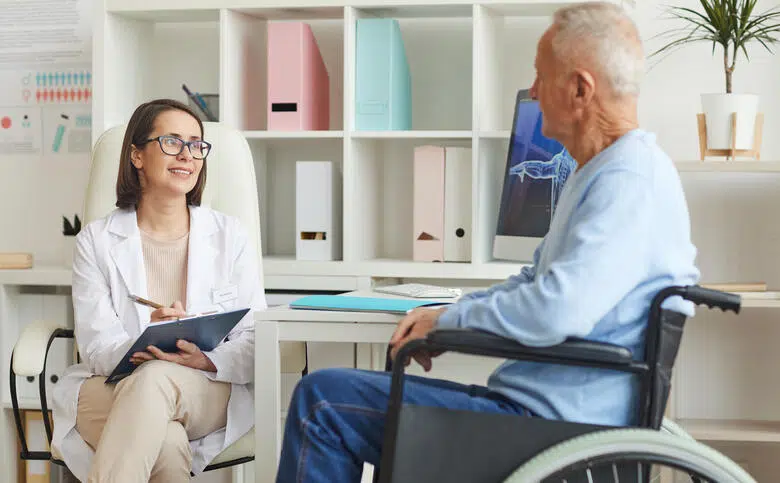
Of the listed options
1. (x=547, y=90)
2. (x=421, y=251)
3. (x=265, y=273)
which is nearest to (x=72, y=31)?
(x=265, y=273)

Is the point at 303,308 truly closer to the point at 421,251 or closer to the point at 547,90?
the point at 547,90

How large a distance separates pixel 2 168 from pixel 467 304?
2.31 m

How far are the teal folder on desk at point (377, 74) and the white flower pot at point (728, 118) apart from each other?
836mm

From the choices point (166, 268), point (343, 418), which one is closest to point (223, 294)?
point (166, 268)

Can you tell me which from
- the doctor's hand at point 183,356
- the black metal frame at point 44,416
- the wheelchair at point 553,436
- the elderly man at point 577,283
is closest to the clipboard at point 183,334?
the doctor's hand at point 183,356

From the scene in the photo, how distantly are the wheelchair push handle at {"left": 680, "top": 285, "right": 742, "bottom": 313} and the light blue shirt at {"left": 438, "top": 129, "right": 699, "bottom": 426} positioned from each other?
53 mm

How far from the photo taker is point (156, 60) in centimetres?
323

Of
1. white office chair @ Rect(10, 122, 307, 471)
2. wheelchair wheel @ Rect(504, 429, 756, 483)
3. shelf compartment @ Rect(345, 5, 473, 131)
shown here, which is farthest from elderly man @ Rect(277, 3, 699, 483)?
shelf compartment @ Rect(345, 5, 473, 131)

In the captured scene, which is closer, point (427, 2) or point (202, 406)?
point (202, 406)

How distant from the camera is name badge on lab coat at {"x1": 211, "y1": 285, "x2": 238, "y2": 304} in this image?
2219 millimetres

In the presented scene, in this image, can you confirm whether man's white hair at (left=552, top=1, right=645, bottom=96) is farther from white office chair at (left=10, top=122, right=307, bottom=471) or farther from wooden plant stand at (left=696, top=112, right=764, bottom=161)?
wooden plant stand at (left=696, top=112, right=764, bottom=161)

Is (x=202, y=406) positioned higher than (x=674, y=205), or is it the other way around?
(x=674, y=205)

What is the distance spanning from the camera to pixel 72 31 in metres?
3.24

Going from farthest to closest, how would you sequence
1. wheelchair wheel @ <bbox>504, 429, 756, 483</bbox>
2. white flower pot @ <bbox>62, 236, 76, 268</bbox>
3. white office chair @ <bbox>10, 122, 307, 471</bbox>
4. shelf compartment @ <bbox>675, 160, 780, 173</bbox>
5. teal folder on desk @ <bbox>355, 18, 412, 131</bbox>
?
white flower pot @ <bbox>62, 236, 76, 268</bbox>, teal folder on desk @ <bbox>355, 18, 412, 131</bbox>, shelf compartment @ <bbox>675, 160, 780, 173</bbox>, white office chair @ <bbox>10, 122, 307, 471</bbox>, wheelchair wheel @ <bbox>504, 429, 756, 483</bbox>
